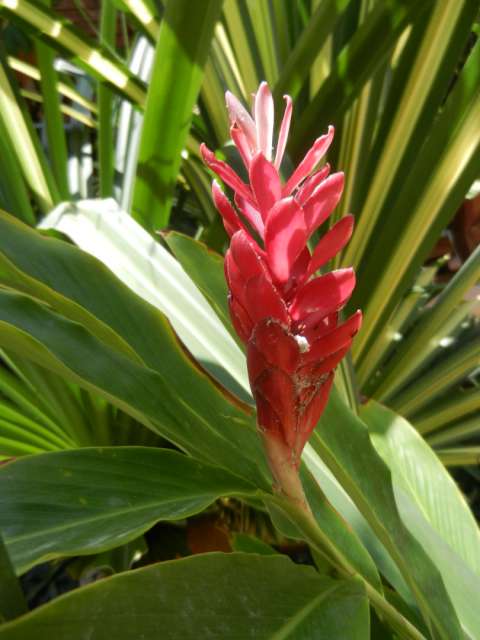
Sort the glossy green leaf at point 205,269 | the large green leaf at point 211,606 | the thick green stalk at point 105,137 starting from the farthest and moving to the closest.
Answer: the thick green stalk at point 105,137, the glossy green leaf at point 205,269, the large green leaf at point 211,606

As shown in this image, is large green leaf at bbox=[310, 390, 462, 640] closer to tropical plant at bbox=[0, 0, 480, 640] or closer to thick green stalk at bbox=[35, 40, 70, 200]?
tropical plant at bbox=[0, 0, 480, 640]

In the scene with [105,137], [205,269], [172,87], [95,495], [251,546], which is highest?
[105,137]

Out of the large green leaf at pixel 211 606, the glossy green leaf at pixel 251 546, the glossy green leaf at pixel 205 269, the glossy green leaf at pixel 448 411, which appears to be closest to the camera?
the large green leaf at pixel 211 606

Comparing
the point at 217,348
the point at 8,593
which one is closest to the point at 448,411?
the point at 217,348

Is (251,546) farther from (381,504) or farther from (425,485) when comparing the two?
(381,504)

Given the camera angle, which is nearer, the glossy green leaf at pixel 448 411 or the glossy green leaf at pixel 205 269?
the glossy green leaf at pixel 205 269

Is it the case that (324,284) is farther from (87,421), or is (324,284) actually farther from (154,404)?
(87,421)

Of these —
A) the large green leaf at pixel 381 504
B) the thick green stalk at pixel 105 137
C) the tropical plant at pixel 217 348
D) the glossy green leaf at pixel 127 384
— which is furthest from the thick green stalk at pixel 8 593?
the thick green stalk at pixel 105 137

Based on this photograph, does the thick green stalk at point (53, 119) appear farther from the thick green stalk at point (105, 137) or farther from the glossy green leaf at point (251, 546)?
the glossy green leaf at point (251, 546)

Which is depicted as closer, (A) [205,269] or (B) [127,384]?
(B) [127,384]
